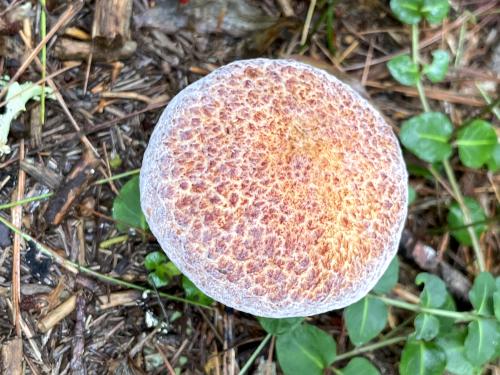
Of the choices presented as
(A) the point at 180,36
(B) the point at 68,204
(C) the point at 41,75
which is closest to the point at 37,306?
(B) the point at 68,204

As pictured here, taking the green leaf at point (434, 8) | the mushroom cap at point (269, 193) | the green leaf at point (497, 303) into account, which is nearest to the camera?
the mushroom cap at point (269, 193)

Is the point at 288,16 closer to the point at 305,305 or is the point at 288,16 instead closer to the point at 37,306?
the point at 305,305

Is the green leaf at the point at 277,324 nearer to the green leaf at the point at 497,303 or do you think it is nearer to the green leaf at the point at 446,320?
the green leaf at the point at 446,320

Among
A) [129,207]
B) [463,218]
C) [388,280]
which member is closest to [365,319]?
[388,280]

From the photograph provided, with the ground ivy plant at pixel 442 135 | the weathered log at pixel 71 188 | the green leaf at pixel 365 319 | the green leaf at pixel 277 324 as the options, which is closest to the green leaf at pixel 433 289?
the green leaf at pixel 365 319

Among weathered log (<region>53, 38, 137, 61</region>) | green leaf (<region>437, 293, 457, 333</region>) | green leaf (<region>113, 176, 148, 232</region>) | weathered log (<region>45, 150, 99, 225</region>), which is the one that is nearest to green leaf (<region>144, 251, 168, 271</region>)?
green leaf (<region>113, 176, 148, 232</region>)

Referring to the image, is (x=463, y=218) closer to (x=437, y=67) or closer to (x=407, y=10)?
(x=437, y=67)
